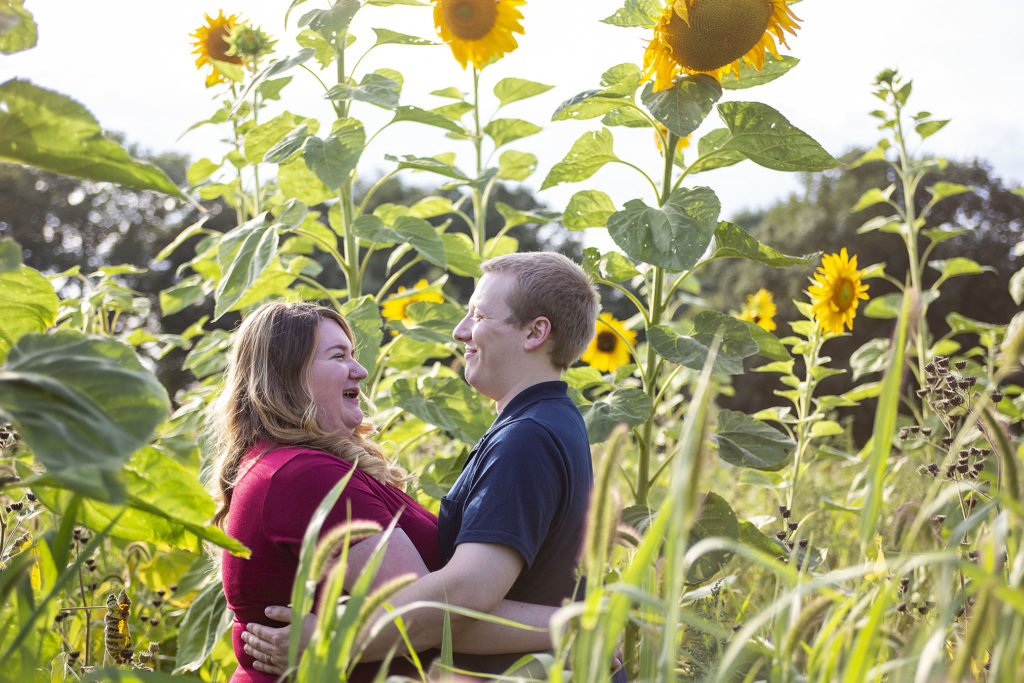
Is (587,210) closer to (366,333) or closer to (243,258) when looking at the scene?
(366,333)

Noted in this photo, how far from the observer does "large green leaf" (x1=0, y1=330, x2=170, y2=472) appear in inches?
28.5

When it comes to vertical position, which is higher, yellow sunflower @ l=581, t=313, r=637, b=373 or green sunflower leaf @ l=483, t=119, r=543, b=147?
green sunflower leaf @ l=483, t=119, r=543, b=147

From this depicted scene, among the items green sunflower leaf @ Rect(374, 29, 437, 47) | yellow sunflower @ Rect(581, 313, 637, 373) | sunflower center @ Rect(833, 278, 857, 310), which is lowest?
yellow sunflower @ Rect(581, 313, 637, 373)

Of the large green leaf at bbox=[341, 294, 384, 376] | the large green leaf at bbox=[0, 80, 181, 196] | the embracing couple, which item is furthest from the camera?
the large green leaf at bbox=[341, 294, 384, 376]

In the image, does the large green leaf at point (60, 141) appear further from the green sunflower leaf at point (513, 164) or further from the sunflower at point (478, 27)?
the green sunflower leaf at point (513, 164)

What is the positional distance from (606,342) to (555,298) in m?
2.68

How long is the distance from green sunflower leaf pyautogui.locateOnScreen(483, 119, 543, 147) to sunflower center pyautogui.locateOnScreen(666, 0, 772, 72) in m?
1.04

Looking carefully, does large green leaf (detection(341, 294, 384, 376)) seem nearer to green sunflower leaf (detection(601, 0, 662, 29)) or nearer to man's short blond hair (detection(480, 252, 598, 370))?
man's short blond hair (detection(480, 252, 598, 370))

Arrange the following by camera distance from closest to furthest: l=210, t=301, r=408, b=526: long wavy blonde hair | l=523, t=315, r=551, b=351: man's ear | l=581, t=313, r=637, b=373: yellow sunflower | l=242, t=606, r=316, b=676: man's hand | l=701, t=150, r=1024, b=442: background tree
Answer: l=242, t=606, r=316, b=676: man's hand → l=210, t=301, r=408, b=526: long wavy blonde hair → l=523, t=315, r=551, b=351: man's ear → l=581, t=313, r=637, b=373: yellow sunflower → l=701, t=150, r=1024, b=442: background tree

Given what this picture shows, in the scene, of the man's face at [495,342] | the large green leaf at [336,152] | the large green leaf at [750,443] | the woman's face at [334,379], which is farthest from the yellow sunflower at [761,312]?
the woman's face at [334,379]

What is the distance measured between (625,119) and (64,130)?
1.77 metres

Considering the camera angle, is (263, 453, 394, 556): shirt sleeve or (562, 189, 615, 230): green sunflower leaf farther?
(562, 189, 615, 230): green sunflower leaf

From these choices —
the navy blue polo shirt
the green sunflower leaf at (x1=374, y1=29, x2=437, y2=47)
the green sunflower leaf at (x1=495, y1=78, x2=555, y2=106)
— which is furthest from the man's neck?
the green sunflower leaf at (x1=495, y1=78, x2=555, y2=106)

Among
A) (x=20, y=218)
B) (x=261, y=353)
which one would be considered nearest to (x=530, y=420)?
(x=261, y=353)
